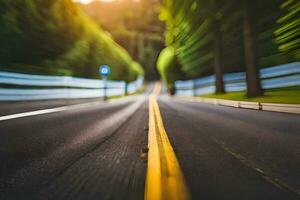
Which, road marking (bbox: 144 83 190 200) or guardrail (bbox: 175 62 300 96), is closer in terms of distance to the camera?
road marking (bbox: 144 83 190 200)

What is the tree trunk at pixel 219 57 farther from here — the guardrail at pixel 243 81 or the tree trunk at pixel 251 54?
the tree trunk at pixel 251 54

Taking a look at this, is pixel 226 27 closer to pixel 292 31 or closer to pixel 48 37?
pixel 292 31

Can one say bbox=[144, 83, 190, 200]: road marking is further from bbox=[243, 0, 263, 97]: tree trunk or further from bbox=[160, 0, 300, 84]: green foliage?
bbox=[243, 0, 263, 97]: tree trunk

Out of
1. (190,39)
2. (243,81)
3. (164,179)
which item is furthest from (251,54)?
(164,179)

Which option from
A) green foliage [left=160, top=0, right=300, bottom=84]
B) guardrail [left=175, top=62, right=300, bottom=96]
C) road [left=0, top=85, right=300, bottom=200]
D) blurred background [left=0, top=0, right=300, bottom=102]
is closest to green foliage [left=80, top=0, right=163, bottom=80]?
guardrail [left=175, top=62, right=300, bottom=96]

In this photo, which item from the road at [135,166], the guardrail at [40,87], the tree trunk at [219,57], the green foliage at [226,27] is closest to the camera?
the road at [135,166]

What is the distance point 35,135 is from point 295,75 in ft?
57.4

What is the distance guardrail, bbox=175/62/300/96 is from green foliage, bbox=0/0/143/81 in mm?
13205

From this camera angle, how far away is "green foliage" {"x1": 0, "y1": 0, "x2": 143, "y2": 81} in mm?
11852

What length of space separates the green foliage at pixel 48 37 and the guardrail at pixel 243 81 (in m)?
13.2

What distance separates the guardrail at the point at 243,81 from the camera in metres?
17.2

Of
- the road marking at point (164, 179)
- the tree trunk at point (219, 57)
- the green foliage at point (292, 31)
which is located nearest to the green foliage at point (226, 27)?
the green foliage at point (292, 31)

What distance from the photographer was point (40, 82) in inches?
568

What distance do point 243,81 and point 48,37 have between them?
1776cm
